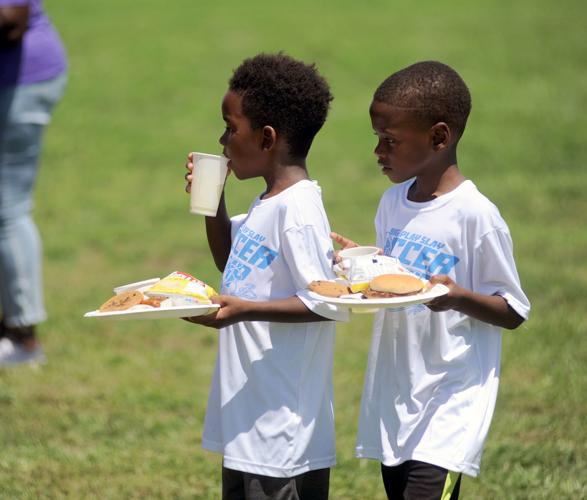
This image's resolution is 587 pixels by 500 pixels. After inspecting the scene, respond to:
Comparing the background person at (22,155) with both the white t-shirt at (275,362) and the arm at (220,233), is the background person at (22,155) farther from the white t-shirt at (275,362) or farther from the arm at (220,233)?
the white t-shirt at (275,362)

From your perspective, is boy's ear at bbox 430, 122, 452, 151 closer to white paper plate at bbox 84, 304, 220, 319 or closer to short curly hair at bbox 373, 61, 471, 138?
short curly hair at bbox 373, 61, 471, 138

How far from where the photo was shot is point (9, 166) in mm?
5465

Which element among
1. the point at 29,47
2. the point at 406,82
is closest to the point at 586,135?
the point at 29,47

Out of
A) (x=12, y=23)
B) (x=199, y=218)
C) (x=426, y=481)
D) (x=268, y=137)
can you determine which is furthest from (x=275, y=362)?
(x=199, y=218)

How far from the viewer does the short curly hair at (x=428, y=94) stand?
2.98 metres

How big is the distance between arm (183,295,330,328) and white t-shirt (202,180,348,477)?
0.35ft

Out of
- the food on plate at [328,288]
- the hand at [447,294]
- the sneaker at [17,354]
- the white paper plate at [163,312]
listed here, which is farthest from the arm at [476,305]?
the sneaker at [17,354]

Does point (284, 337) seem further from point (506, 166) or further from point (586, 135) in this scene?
point (586, 135)

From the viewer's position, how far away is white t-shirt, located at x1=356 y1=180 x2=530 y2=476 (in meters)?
2.95

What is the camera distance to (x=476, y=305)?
2.86 meters

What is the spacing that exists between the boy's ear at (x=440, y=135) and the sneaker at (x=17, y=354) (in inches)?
134

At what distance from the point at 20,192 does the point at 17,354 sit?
2.98ft

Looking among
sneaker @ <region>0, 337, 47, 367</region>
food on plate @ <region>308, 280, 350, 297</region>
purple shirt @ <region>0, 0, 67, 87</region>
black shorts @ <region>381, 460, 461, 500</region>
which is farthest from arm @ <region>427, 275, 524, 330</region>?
sneaker @ <region>0, 337, 47, 367</region>

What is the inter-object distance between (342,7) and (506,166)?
21.6ft
